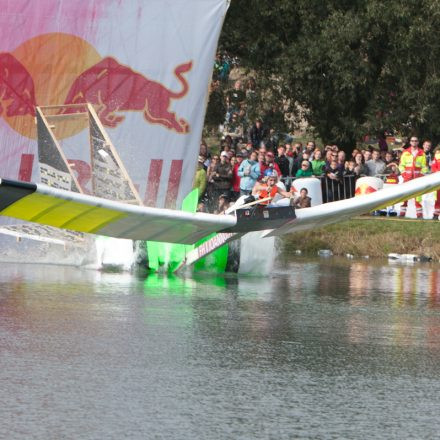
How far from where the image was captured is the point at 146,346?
9211 millimetres

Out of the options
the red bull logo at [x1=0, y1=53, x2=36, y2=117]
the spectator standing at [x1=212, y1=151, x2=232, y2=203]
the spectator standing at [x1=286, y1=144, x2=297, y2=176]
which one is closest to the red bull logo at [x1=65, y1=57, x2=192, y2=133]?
the red bull logo at [x1=0, y1=53, x2=36, y2=117]

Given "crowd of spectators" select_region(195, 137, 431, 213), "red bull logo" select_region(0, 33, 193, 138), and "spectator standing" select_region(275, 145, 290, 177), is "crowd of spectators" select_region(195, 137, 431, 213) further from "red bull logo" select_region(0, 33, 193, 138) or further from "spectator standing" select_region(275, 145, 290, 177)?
"red bull logo" select_region(0, 33, 193, 138)

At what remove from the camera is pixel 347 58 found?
28.4 meters

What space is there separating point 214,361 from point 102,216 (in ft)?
18.3

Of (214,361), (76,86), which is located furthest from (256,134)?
(214,361)

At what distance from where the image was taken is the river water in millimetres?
6832

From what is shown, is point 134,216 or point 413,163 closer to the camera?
point 134,216

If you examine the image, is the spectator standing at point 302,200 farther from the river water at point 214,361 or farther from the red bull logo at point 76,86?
the river water at point 214,361

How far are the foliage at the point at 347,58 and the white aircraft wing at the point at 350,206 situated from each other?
1176 centimetres

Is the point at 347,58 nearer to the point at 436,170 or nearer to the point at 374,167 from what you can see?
the point at 374,167

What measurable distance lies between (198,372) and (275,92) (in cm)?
2260

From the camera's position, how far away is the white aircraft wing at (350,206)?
15.1 metres

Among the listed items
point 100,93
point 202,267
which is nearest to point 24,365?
point 202,267

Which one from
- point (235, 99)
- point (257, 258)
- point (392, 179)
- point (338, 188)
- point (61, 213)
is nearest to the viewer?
point (61, 213)
